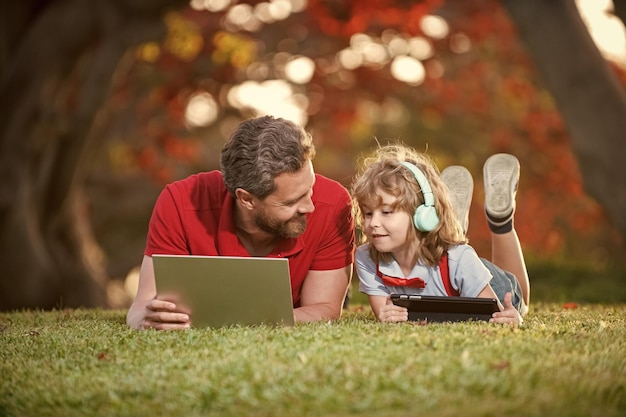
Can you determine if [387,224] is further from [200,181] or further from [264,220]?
[200,181]

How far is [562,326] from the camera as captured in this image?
14.9 feet

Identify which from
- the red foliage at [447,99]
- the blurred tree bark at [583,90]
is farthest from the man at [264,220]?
the red foliage at [447,99]

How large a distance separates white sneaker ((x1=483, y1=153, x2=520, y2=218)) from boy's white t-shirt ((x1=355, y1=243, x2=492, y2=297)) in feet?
2.66

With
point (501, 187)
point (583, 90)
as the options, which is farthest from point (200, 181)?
point (583, 90)

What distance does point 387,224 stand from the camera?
5.08 metres

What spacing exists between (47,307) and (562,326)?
877 cm

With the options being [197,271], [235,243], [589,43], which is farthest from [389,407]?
[589,43]

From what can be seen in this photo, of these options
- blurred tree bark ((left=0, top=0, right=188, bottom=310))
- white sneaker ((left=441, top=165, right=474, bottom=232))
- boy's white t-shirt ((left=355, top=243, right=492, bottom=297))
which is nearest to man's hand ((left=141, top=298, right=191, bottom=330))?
boy's white t-shirt ((left=355, top=243, right=492, bottom=297))

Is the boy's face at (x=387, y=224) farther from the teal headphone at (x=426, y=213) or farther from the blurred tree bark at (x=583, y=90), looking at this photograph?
the blurred tree bark at (x=583, y=90)

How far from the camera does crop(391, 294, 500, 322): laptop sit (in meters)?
4.60

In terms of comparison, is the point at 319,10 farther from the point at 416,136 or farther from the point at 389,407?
the point at 389,407

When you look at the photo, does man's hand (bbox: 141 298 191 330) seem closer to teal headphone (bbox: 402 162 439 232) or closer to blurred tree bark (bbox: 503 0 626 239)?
teal headphone (bbox: 402 162 439 232)

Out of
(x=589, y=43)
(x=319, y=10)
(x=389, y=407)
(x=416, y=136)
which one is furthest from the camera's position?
(x=416, y=136)

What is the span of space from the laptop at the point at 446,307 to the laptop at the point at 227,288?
632 millimetres
